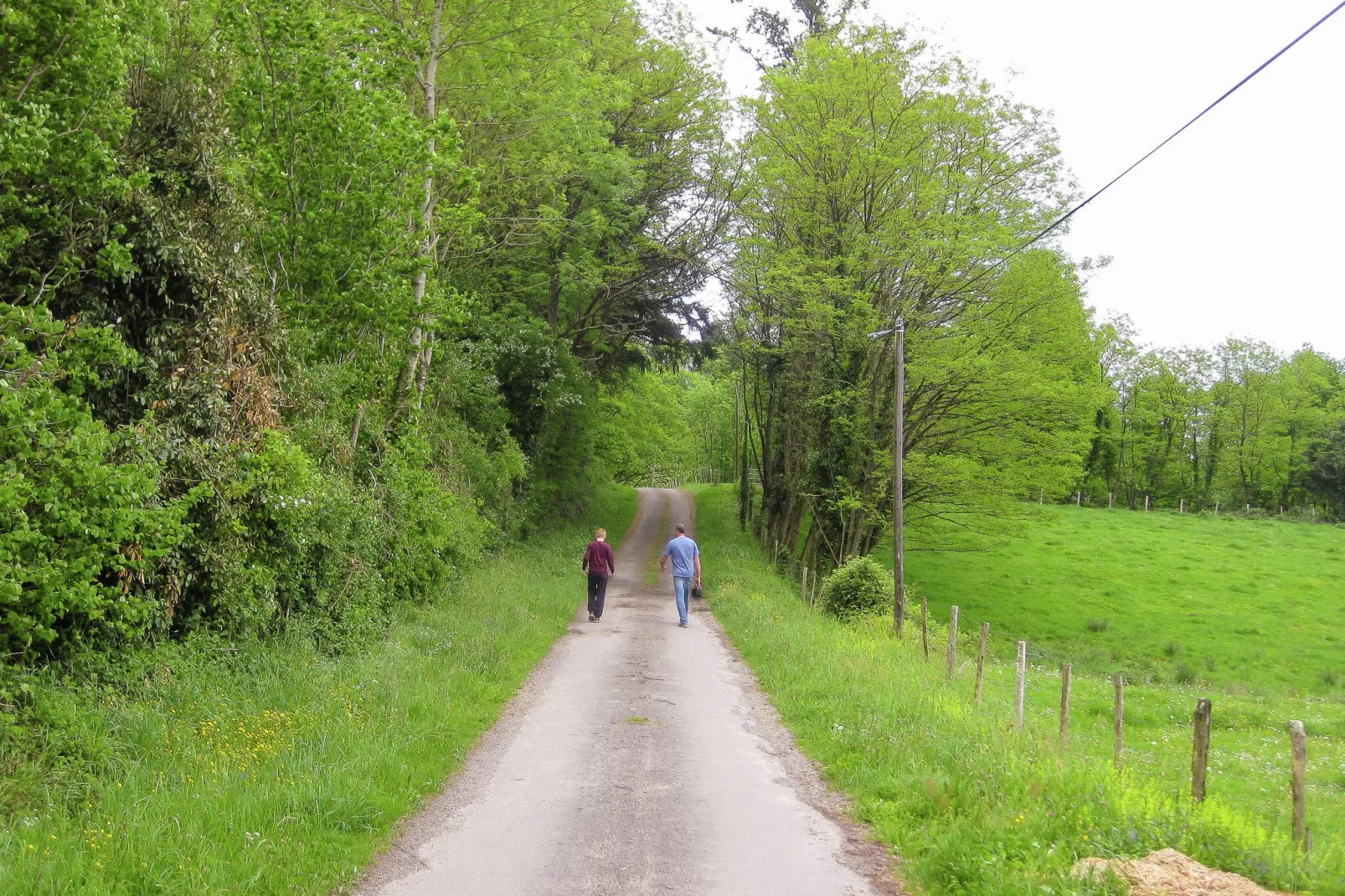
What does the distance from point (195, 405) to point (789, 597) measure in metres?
15.0

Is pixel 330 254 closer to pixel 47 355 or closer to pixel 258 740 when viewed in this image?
pixel 47 355

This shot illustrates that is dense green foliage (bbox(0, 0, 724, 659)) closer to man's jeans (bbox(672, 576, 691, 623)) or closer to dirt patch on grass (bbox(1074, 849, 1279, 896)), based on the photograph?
man's jeans (bbox(672, 576, 691, 623))

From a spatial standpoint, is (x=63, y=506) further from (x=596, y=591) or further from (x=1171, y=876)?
(x=596, y=591)

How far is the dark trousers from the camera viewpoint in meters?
16.5

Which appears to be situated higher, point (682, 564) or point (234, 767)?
point (682, 564)

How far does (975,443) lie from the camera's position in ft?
84.5

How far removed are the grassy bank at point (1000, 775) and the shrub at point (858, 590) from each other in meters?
2.04

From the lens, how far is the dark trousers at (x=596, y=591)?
54.1 feet

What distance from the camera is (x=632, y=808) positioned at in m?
6.59

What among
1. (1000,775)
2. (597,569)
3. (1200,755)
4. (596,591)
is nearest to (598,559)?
(597,569)

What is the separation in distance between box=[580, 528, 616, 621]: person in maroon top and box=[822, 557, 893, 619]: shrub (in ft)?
19.1

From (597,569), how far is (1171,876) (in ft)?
40.4

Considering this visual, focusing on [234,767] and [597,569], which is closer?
[234,767]

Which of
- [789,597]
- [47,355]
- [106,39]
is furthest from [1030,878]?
[789,597]
